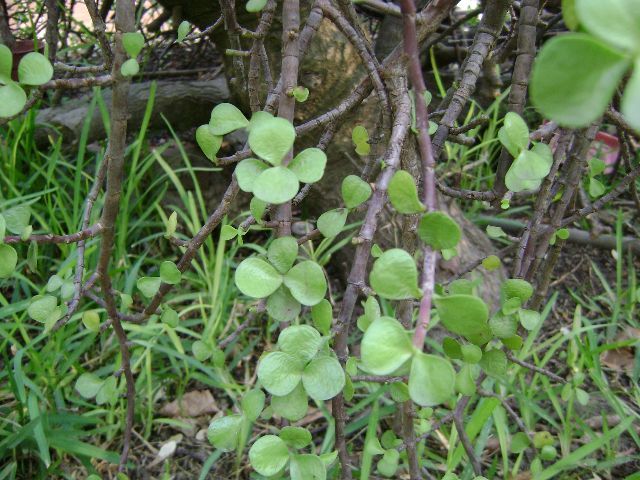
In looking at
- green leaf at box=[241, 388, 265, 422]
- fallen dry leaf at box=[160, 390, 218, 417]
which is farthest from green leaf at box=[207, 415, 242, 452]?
fallen dry leaf at box=[160, 390, 218, 417]

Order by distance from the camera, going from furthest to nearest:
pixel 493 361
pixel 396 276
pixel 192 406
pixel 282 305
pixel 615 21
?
pixel 192 406 → pixel 493 361 → pixel 282 305 → pixel 396 276 → pixel 615 21

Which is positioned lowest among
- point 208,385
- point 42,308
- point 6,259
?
point 208,385

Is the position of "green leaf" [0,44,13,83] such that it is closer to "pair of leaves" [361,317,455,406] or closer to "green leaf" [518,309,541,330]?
"pair of leaves" [361,317,455,406]

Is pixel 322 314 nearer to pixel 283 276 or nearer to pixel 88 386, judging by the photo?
pixel 283 276

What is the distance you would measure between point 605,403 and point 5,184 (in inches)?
64.6

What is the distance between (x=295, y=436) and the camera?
17.2 inches

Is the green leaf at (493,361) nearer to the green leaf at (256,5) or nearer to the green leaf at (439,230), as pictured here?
the green leaf at (439,230)

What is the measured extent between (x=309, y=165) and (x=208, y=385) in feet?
3.56

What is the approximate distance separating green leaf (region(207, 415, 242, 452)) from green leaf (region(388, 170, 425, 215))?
25cm

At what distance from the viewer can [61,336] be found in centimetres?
122

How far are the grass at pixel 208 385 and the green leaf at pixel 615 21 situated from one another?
664 mm

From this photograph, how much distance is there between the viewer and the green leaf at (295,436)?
1.42ft

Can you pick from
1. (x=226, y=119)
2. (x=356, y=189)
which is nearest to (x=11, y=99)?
(x=226, y=119)

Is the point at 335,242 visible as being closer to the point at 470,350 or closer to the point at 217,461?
the point at 217,461
